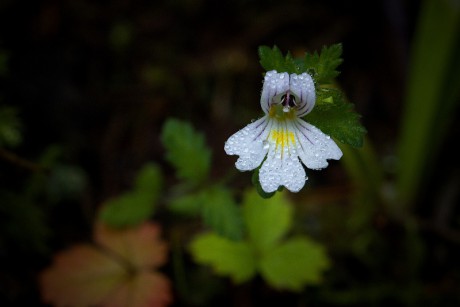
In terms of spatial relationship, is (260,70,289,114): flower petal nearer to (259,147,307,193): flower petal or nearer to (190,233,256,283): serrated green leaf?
(259,147,307,193): flower petal

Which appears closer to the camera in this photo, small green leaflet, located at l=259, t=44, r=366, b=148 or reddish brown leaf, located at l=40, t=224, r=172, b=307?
small green leaflet, located at l=259, t=44, r=366, b=148

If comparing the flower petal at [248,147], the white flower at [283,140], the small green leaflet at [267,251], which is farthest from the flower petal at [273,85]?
the small green leaflet at [267,251]

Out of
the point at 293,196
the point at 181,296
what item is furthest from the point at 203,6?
the point at 181,296

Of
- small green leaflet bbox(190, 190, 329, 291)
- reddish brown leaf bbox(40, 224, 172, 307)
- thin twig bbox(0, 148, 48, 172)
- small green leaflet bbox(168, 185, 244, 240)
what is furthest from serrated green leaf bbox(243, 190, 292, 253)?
thin twig bbox(0, 148, 48, 172)

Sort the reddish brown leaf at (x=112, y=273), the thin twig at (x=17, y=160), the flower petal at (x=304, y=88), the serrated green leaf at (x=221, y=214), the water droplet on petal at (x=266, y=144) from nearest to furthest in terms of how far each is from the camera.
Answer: the flower petal at (x=304, y=88) → the water droplet on petal at (x=266, y=144) → the serrated green leaf at (x=221, y=214) → the thin twig at (x=17, y=160) → the reddish brown leaf at (x=112, y=273)

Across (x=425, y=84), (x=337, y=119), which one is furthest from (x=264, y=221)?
(x=425, y=84)

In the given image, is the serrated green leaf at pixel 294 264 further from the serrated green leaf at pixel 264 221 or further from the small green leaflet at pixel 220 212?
the small green leaflet at pixel 220 212

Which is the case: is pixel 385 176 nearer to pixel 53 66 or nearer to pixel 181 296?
pixel 181 296
